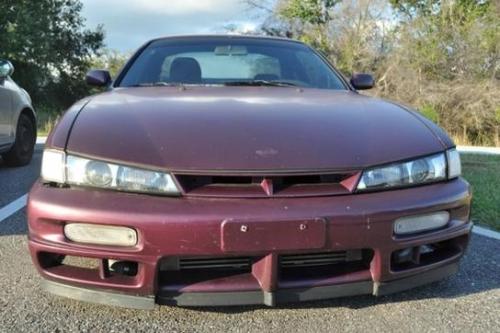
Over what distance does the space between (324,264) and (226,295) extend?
1.38 ft

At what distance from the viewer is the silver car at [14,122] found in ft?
18.6

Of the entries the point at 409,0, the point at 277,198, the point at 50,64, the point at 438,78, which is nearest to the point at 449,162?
the point at 277,198

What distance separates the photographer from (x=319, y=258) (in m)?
2.27

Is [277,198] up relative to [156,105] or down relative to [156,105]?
down

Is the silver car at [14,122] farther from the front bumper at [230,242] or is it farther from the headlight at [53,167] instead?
the front bumper at [230,242]

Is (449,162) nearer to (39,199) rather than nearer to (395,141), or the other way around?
(395,141)

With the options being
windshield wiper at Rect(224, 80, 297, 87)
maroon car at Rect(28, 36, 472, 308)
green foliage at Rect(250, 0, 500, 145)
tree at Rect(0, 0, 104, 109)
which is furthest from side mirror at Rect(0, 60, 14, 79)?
tree at Rect(0, 0, 104, 109)

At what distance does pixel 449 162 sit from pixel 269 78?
4.98 feet

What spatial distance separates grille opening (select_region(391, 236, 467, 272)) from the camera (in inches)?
92.2

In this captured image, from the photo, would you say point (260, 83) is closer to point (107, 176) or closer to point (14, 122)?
point (107, 176)

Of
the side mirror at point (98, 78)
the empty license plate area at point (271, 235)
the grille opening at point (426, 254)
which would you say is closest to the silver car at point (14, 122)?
the side mirror at point (98, 78)

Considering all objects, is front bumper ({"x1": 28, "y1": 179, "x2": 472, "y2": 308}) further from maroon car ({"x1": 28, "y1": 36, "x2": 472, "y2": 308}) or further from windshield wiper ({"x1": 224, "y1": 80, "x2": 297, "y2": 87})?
windshield wiper ({"x1": 224, "y1": 80, "x2": 297, "y2": 87})

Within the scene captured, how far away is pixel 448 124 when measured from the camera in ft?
53.7

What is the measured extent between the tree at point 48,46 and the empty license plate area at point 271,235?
1791 cm
